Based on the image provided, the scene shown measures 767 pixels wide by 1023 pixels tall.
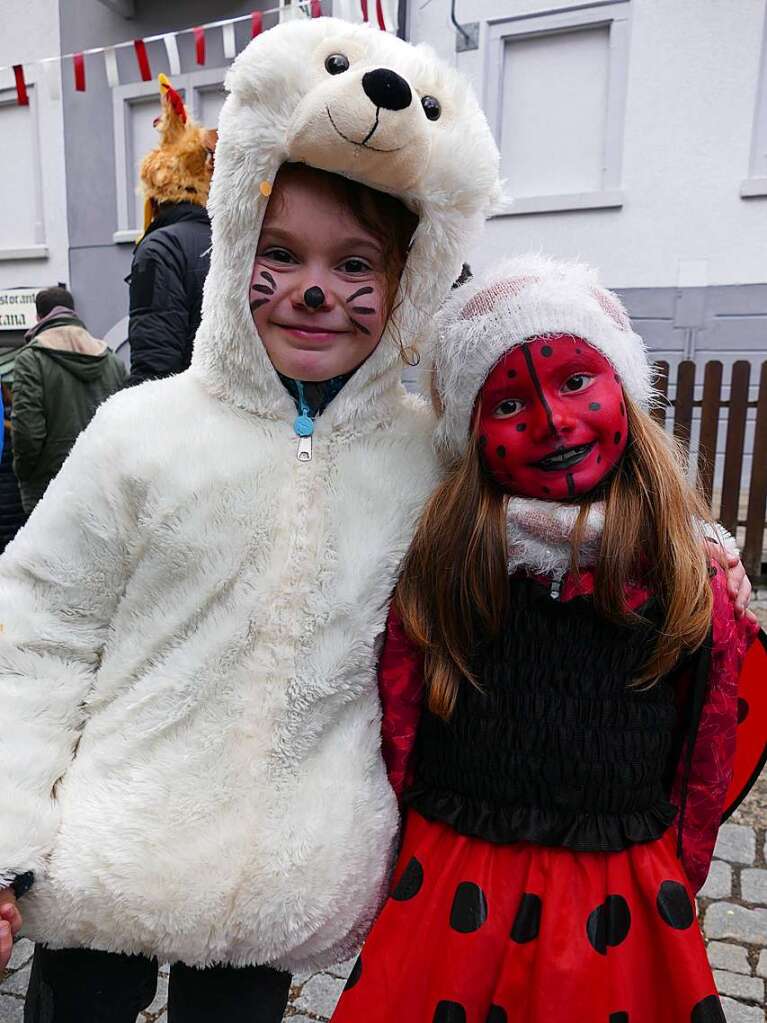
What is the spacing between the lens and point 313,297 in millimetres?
1326

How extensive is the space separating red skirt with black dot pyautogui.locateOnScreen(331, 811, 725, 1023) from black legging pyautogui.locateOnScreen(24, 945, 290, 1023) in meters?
0.15

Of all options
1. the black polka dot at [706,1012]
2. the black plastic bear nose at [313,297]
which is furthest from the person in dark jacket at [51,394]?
the black polka dot at [706,1012]

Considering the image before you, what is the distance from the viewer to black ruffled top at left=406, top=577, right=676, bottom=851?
135 centimetres

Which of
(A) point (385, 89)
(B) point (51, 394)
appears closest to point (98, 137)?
(B) point (51, 394)

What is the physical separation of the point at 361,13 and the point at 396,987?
6121 millimetres

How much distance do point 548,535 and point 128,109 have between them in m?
9.71

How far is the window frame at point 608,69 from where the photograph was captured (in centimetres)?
759

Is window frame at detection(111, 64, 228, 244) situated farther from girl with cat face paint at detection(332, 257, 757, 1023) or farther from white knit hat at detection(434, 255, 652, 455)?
girl with cat face paint at detection(332, 257, 757, 1023)

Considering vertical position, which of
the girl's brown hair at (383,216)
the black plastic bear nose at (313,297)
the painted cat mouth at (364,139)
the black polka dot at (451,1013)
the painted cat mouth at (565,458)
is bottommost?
the black polka dot at (451,1013)

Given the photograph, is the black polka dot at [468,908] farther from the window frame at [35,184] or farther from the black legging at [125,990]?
→ the window frame at [35,184]

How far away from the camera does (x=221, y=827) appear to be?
1.28 m

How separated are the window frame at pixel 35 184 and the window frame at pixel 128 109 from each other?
3.19ft

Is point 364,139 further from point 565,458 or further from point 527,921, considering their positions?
point 527,921

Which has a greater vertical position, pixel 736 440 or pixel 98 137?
pixel 98 137
